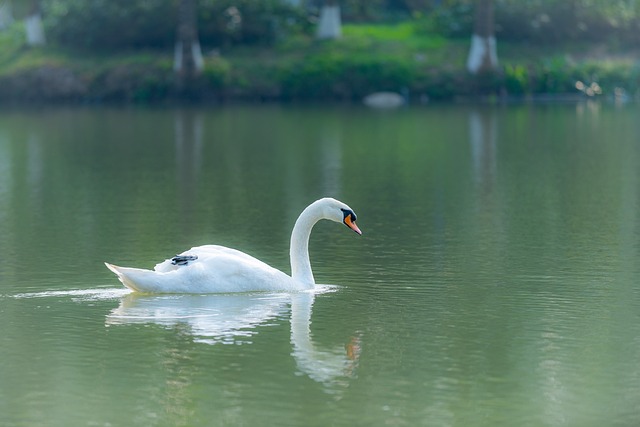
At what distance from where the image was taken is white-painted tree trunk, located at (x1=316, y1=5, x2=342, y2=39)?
51531mm

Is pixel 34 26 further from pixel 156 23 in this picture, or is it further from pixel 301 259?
pixel 301 259

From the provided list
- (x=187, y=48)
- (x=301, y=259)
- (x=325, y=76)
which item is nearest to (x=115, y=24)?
(x=187, y=48)

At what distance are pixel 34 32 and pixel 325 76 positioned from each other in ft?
38.1

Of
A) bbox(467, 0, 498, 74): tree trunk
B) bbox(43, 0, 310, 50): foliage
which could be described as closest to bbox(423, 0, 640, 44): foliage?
bbox(467, 0, 498, 74): tree trunk

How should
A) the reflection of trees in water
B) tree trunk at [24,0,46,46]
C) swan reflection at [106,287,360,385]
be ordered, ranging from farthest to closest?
1. tree trunk at [24,0,46,46]
2. the reflection of trees in water
3. swan reflection at [106,287,360,385]

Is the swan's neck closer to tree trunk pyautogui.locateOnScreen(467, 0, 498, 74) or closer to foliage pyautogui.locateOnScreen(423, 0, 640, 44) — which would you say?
tree trunk pyautogui.locateOnScreen(467, 0, 498, 74)

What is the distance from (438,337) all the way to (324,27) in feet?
133

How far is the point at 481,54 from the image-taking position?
49062 millimetres

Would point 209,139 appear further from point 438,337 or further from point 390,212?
point 438,337

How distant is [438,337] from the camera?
40.1ft

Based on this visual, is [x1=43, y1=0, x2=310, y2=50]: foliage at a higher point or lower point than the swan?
higher

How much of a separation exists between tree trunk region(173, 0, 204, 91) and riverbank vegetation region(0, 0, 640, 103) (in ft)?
1.03

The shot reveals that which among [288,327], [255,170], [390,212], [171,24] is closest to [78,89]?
[171,24]

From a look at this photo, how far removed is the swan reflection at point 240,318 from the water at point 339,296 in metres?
0.03
